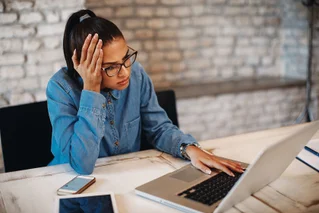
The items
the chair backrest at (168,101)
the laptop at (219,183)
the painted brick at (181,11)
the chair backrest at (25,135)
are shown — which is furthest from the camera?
the painted brick at (181,11)

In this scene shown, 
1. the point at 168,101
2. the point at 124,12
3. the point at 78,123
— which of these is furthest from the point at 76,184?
the point at 124,12

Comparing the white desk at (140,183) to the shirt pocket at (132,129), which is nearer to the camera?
the white desk at (140,183)

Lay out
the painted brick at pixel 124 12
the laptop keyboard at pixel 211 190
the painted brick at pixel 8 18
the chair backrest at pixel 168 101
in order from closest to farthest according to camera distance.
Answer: the laptop keyboard at pixel 211 190 → the chair backrest at pixel 168 101 → the painted brick at pixel 8 18 → the painted brick at pixel 124 12

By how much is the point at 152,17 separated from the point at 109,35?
6.19 feet

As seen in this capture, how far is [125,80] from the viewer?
4.61 ft

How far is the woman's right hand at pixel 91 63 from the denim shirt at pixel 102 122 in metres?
0.04

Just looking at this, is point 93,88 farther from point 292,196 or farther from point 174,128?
point 292,196

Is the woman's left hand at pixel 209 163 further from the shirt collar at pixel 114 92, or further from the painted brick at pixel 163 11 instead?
the painted brick at pixel 163 11

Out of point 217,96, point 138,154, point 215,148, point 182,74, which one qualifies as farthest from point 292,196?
point 182,74

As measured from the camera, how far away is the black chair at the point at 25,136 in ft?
5.17

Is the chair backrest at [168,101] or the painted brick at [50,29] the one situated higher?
the painted brick at [50,29]

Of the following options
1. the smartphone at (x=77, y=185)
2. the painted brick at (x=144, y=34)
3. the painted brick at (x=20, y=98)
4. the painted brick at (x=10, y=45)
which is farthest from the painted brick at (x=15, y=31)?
the smartphone at (x=77, y=185)

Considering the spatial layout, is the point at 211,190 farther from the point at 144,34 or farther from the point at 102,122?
the point at 144,34

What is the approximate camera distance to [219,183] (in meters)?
1.17
